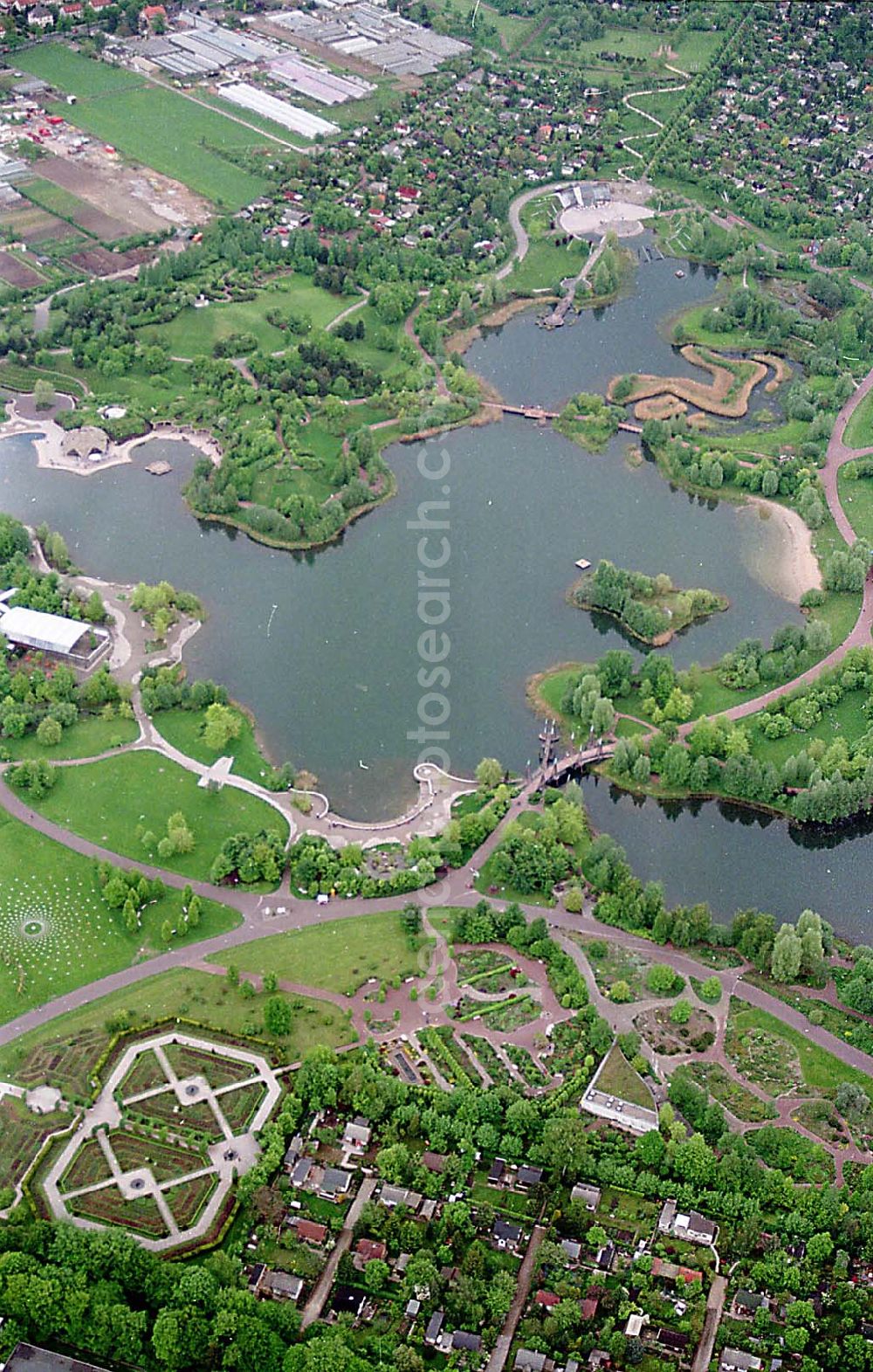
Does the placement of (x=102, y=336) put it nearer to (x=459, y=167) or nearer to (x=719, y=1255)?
(x=459, y=167)

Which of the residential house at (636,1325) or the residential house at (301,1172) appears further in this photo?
the residential house at (301,1172)

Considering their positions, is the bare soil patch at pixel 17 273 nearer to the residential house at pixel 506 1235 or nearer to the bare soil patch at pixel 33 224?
the bare soil patch at pixel 33 224

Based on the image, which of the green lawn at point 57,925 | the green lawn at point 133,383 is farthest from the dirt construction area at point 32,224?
the green lawn at point 57,925

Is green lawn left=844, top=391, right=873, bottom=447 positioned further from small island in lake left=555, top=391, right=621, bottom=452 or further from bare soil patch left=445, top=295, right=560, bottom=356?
bare soil patch left=445, top=295, right=560, bottom=356

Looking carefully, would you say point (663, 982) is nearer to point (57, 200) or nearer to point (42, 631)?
point (42, 631)

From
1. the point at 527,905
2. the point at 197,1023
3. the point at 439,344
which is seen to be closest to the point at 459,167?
the point at 439,344

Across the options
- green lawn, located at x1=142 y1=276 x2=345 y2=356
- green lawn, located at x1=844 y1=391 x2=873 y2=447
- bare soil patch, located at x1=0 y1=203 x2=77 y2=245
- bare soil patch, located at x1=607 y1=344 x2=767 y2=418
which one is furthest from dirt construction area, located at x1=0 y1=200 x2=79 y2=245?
green lawn, located at x1=844 y1=391 x2=873 y2=447
